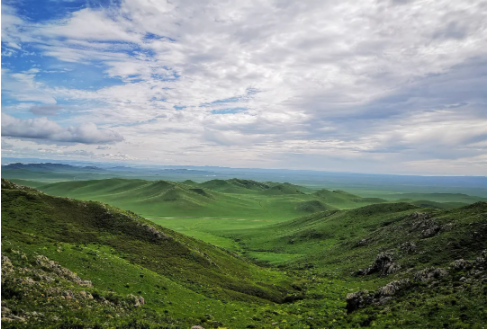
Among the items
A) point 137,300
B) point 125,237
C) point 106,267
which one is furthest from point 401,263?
point 125,237

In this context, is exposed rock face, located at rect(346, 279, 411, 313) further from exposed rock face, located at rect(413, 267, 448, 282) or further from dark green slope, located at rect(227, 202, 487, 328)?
exposed rock face, located at rect(413, 267, 448, 282)

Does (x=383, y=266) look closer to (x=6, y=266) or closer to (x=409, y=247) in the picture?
(x=409, y=247)

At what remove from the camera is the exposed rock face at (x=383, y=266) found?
192 feet

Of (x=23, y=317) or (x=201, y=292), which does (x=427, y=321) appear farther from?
(x=23, y=317)

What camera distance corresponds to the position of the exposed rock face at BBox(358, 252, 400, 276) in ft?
192

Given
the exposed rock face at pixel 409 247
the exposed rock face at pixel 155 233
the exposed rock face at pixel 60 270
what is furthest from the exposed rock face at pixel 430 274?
the exposed rock face at pixel 155 233

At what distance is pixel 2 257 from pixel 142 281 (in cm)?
1763

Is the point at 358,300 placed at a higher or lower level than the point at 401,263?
higher

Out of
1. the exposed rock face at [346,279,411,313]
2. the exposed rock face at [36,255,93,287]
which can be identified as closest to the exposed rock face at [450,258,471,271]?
the exposed rock face at [346,279,411,313]

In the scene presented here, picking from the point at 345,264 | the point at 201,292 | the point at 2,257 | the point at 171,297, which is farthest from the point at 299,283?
the point at 2,257

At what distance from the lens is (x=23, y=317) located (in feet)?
74.2

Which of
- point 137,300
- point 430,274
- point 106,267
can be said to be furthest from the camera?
point 106,267

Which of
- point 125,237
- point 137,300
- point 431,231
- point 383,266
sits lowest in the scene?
point 383,266

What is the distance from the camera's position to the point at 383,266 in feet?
203
